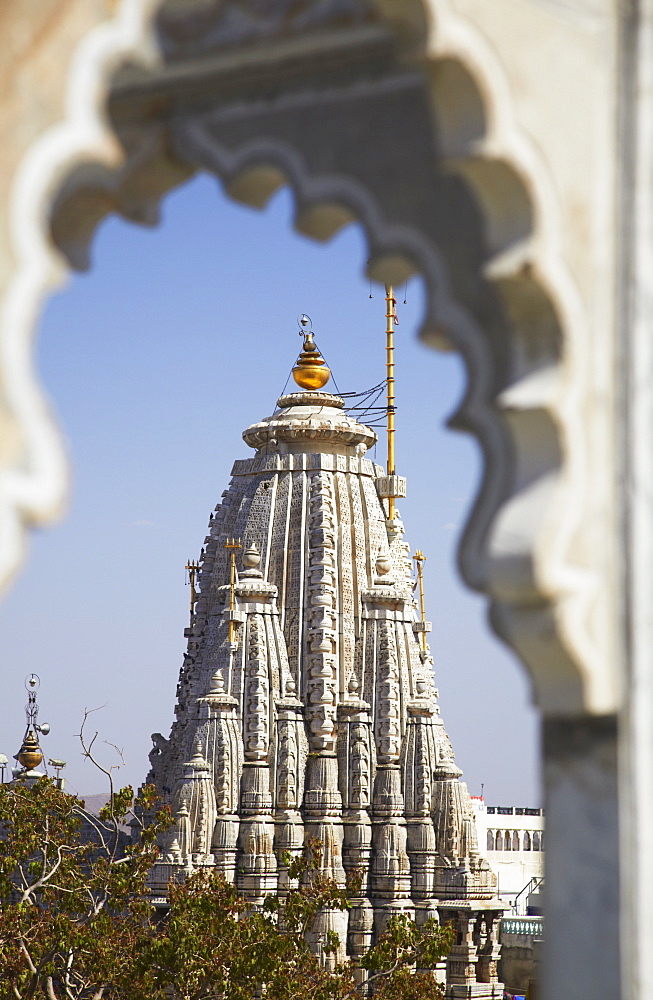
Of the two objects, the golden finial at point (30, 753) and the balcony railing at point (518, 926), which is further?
the balcony railing at point (518, 926)

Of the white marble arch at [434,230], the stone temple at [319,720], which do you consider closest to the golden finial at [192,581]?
the stone temple at [319,720]

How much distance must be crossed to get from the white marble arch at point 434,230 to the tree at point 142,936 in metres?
19.0

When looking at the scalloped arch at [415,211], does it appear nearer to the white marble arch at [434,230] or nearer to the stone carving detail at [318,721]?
the white marble arch at [434,230]

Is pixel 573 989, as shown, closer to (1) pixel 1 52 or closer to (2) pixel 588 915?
(2) pixel 588 915

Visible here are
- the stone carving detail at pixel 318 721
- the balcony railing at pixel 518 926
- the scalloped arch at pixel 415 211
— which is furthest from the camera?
the balcony railing at pixel 518 926

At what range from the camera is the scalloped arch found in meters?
2.94

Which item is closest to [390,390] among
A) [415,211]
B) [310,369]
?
[310,369]

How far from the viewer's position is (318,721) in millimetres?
31859

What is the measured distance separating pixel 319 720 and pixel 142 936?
914cm

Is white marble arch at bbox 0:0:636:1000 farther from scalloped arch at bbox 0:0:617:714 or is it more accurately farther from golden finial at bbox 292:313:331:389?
golden finial at bbox 292:313:331:389

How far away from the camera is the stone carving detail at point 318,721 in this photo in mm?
30125

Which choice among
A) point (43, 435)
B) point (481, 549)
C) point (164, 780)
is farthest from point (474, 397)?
point (164, 780)

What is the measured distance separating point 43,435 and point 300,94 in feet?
4.85

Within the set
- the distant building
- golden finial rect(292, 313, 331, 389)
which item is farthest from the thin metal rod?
the distant building
